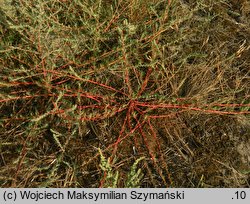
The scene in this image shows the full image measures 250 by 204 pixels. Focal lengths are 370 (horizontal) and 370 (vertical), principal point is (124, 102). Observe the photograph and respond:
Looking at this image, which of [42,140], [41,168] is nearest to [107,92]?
[42,140]

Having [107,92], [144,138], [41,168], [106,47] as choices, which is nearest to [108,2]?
[106,47]

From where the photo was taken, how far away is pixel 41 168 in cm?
174

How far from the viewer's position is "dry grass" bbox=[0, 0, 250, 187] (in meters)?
1.86

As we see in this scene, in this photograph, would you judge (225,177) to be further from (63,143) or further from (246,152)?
(63,143)

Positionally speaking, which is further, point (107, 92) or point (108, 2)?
point (108, 2)

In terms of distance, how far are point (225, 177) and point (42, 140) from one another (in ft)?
3.16

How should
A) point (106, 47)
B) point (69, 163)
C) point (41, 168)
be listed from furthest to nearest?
point (106, 47), point (69, 163), point (41, 168)

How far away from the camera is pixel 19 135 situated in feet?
6.28

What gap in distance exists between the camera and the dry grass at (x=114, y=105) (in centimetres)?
186

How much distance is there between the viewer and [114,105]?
2031 millimetres

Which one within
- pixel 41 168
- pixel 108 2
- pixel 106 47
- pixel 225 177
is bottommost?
pixel 225 177

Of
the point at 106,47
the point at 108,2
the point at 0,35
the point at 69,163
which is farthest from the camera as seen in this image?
the point at 108,2

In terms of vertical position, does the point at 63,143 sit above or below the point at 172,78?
below

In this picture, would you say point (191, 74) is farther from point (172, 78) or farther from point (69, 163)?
point (69, 163)
